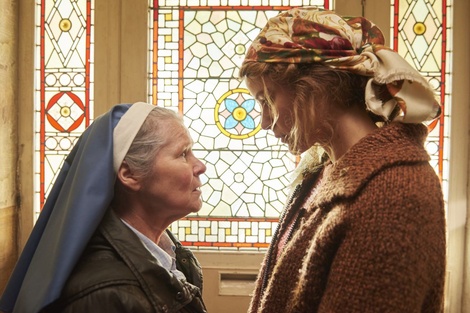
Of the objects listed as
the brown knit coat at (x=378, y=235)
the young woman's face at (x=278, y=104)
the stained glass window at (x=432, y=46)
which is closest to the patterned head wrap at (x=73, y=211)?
the young woman's face at (x=278, y=104)

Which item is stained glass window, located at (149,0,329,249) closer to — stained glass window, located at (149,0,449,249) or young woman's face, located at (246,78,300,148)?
stained glass window, located at (149,0,449,249)

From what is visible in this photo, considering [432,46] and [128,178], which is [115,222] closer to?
[128,178]

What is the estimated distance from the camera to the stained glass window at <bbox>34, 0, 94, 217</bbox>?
104 inches

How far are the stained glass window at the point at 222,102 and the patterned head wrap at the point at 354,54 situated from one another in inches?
61.2

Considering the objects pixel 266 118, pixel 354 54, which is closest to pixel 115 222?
pixel 266 118

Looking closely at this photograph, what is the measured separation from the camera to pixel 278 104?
1.09 metres

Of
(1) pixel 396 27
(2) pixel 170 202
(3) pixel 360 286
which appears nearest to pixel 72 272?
(2) pixel 170 202

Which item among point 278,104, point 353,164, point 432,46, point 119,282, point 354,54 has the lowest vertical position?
point 119,282

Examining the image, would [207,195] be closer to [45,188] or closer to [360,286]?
[45,188]

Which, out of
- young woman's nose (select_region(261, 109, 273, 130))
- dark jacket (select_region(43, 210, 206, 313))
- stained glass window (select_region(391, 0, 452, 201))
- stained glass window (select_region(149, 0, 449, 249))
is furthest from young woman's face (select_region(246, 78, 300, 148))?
stained glass window (select_region(391, 0, 452, 201))

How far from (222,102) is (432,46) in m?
1.22

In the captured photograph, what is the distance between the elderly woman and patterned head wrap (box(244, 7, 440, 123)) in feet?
1.15

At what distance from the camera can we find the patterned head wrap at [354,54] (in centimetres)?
95

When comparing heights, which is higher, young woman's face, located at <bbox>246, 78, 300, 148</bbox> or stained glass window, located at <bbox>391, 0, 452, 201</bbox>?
stained glass window, located at <bbox>391, 0, 452, 201</bbox>
